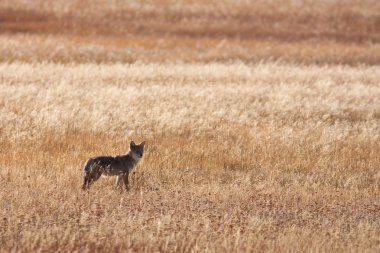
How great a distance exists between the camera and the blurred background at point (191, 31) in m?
32.8

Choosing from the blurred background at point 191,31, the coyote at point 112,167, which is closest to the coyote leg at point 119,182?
the coyote at point 112,167

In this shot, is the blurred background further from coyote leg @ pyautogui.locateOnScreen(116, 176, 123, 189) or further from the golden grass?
coyote leg @ pyautogui.locateOnScreen(116, 176, 123, 189)

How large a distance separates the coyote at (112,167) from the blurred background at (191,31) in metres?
19.7

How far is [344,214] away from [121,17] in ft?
129

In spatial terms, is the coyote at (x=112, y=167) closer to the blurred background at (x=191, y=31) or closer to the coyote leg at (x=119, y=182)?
the coyote leg at (x=119, y=182)

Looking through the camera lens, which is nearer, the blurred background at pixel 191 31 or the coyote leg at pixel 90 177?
the coyote leg at pixel 90 177

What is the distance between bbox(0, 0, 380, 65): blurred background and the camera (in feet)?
108

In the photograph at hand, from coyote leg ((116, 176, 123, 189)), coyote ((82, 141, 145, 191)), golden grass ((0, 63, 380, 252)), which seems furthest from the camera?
coyote leg ((116, 176, 123, 189))

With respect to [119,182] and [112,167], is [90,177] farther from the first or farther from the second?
[119,182]

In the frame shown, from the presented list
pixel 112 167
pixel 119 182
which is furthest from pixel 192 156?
pixel 112 167

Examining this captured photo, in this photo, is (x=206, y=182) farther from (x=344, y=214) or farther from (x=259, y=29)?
(x=259, y=29)

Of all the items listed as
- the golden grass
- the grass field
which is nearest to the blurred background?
the grass field

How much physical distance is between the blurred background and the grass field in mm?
1230

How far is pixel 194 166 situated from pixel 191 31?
105 feet
